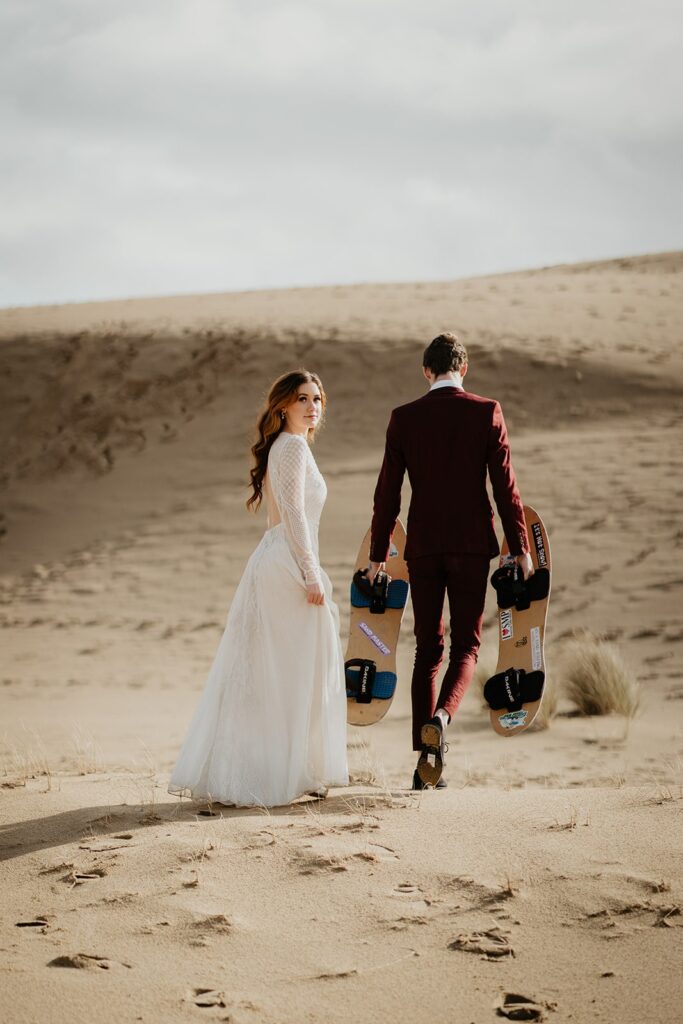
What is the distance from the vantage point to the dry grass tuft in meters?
8.21

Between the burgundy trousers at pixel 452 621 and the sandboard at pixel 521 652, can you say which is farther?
the sandboard at pixel 521 652

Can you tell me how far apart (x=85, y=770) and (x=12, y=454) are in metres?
15.0

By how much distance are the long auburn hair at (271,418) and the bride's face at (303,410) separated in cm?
2

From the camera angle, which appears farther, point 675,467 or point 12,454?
point 12,454

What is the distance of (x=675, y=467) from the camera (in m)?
15.0

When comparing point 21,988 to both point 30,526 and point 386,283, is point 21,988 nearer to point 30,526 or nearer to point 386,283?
point 30,526

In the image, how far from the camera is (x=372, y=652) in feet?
17.9

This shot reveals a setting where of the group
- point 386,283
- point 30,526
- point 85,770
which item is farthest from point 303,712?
point 386,283

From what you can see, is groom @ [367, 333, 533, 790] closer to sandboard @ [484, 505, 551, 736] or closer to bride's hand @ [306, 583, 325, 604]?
sandboard @ [484, 505, 551, 736]

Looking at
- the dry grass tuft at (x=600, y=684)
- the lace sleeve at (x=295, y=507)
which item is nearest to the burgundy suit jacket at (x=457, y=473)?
the lace sleeve at (x=295, y=507)

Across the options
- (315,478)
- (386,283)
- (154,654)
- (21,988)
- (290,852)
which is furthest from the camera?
(386,283)

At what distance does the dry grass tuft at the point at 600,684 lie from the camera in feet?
26.9

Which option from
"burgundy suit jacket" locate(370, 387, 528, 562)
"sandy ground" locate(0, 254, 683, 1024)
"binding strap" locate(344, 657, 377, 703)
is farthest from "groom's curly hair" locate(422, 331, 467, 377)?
"sandy ground" locate(0, 254, 683, 1024)

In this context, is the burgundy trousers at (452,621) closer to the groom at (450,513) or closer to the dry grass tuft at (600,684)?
the groom at (450,513)
